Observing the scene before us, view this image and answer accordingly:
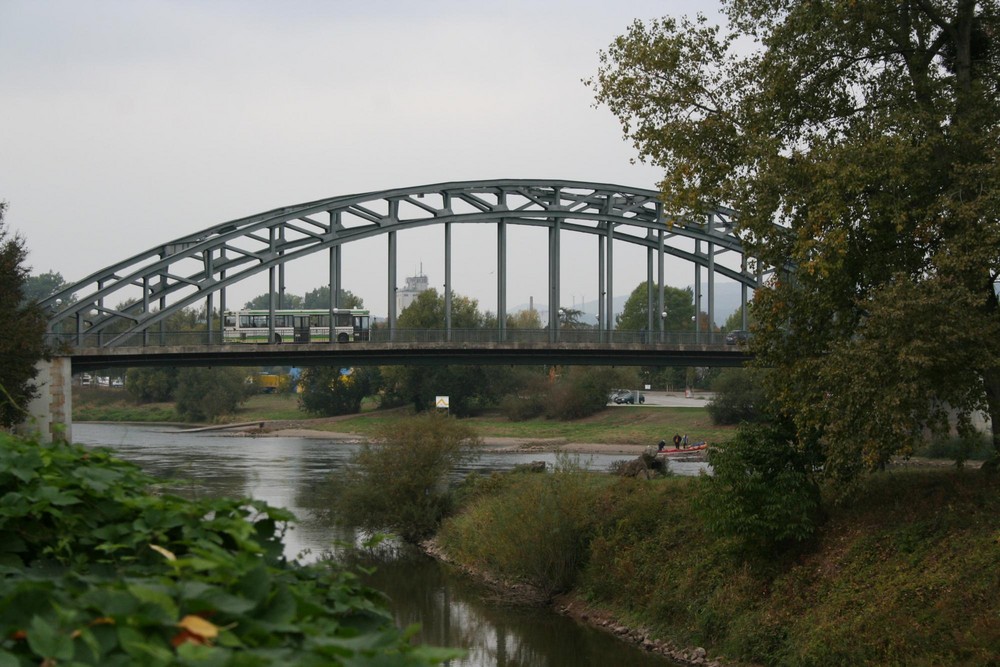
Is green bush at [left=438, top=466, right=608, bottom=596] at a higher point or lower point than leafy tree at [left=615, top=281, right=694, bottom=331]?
lower

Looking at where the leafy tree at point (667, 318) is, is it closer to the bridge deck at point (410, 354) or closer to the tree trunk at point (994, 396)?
the bridge deck at point (410, 354)

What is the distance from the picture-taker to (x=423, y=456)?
32219 mm

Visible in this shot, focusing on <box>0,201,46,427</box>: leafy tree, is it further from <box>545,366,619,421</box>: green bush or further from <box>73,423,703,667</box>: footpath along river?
<box>545,366,619,421</box>: green bush

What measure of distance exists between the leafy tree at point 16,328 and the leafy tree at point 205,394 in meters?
53.8

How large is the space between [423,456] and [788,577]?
1380 cm

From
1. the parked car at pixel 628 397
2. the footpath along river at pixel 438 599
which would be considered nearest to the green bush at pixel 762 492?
the footpath along river at pixel 438 599

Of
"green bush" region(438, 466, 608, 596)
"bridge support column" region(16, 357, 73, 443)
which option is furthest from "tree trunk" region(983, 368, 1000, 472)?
"bridge support column" region(16, 357, 73, 443)

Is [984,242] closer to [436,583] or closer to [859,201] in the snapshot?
[859,201]

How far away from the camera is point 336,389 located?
279ft

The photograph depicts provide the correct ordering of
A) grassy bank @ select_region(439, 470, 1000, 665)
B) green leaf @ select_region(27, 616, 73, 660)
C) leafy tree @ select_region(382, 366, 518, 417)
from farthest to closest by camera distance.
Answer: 1. leafy tree @ select_region(382, 366, 518, 417)
2. grassy bank @ select_region(439, 470, 1000, 665)
3. green leaf @ select_region(27, 616, 73, 660)

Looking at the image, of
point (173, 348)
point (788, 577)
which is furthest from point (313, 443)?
point (788, 577)

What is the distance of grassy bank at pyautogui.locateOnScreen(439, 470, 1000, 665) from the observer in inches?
668

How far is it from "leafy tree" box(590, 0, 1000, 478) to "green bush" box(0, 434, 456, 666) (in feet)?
50.2

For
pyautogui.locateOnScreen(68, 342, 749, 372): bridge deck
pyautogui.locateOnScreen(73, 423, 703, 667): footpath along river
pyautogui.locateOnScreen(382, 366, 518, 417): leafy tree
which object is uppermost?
pyautogui.locateOnScreen(68, 342, 749, 372): bridge deck
